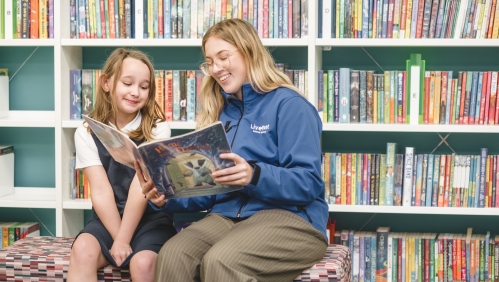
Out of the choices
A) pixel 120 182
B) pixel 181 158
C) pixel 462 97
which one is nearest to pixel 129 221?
pixel 120 182

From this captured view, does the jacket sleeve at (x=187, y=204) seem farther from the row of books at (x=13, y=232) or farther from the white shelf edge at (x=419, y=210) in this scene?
the row of books at (x=13, y=232)

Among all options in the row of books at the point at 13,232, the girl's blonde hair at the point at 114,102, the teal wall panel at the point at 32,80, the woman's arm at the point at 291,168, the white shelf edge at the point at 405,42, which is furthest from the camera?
the teal wall panel at the point at 32,80

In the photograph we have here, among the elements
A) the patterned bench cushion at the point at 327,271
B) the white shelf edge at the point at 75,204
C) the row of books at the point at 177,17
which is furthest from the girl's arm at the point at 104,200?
the row of books at the point at 177,17

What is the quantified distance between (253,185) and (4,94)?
1.58m

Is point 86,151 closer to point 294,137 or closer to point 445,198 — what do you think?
point 294,137

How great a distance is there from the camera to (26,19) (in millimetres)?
2744

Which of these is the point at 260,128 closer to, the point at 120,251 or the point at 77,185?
the point at 120,251

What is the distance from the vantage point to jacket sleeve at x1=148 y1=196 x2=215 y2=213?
192 centimetres

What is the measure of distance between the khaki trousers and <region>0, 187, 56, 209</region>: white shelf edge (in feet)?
3.73

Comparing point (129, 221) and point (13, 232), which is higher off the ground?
point (129, 221)

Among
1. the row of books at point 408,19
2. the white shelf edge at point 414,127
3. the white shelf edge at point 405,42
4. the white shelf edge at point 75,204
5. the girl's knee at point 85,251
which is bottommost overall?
the white shelf edge at point 75,204

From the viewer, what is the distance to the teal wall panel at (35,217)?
3018 mm

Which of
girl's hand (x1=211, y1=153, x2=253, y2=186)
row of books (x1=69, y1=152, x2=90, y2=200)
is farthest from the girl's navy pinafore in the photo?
row of books (x1=69, y1=152, x2=90, y2=200)

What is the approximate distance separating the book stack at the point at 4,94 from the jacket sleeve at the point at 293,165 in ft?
4.79
